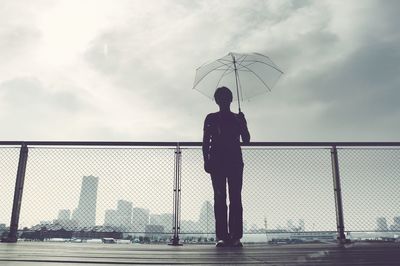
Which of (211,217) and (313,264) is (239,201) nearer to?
(211,217)

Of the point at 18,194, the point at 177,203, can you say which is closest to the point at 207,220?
the point at 177,203

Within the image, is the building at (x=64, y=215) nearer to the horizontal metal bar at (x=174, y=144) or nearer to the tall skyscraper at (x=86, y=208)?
the tall skyscraper at (x=86, y=208)

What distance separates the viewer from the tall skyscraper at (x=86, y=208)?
4922mm

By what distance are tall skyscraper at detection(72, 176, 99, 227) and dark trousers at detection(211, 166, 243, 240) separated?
2.03 meters

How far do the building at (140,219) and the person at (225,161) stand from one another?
1398 mm

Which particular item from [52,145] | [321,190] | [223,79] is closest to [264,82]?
[223,79]

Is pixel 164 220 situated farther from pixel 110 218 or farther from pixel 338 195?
pixel 338 195

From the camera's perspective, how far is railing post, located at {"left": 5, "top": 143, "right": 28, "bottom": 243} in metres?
4.77

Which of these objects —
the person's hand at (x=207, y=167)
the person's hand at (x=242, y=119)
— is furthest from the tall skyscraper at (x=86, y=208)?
the person's hand at (x=242, y=119)

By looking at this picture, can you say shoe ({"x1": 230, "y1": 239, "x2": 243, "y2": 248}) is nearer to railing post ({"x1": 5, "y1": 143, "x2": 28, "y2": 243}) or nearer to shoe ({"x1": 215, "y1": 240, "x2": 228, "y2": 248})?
shoe ({"x1": 215, "y1": 240, "x2": 228, "y2": 248})

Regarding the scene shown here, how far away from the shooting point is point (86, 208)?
504cm

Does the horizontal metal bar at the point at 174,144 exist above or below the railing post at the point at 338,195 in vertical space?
above

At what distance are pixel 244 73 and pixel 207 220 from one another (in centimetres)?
224

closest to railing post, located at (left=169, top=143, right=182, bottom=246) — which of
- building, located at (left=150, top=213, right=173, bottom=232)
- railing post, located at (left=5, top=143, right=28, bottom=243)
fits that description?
building, located at (left=150, top=213, right=173, bottom=232)
